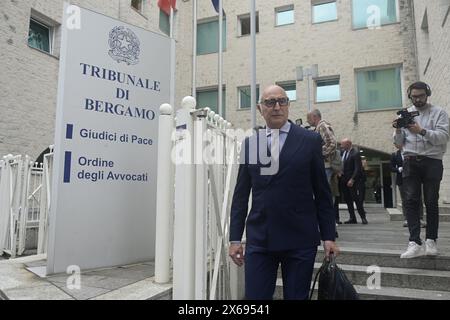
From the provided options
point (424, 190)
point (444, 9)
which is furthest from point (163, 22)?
point (424, 190)

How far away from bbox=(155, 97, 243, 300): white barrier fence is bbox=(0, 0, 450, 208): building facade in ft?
24.8

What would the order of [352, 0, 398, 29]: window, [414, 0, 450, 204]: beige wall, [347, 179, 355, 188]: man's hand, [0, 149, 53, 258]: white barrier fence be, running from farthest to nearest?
[352, 0, 398, 29]: window, [414, 0, 450, 204]: beige wall, [347, 179, 355, 188]: man's hand, [0, 149, 53, 258]: white barrier fence

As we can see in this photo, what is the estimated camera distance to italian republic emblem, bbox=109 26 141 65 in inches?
179

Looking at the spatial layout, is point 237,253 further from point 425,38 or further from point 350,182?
point 425,38

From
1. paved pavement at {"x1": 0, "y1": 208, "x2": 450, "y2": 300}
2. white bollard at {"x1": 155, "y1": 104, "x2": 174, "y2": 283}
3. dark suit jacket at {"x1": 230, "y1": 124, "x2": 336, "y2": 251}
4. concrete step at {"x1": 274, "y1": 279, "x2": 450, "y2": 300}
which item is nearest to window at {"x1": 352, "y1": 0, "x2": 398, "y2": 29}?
paved pavement at {"x1": 0, "y1": 208, "x2": 450, "y2": 300}

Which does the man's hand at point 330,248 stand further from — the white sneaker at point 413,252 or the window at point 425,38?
the window at point 425,38

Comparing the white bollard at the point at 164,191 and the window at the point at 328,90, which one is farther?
the window at the point at 328,90

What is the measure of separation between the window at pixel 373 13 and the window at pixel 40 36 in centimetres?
1089

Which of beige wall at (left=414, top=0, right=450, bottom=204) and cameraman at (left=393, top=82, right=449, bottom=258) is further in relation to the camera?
beige wall at (left=414, top=0, right=450, bottom=204)

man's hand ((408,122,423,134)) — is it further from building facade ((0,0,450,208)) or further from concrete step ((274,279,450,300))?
building facade ((0,0,450,208))

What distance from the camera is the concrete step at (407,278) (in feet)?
12.2

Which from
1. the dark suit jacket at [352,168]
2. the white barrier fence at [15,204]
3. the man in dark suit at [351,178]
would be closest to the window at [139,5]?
the white barrier fence at [15,204]

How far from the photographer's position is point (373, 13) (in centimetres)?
1472
